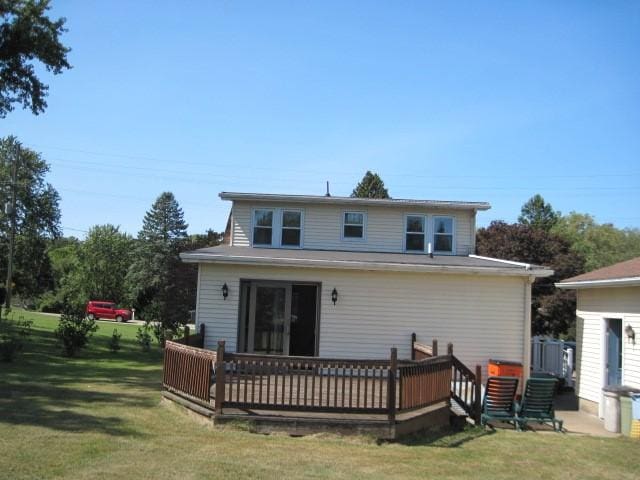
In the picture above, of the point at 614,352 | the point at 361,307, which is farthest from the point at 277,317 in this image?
the point at 614,352

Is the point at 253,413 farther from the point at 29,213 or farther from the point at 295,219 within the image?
the point at 29,213

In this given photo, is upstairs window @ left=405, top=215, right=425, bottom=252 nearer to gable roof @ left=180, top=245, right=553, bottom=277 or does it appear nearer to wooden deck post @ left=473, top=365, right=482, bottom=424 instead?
gable roof @ left=180, top=245, right=553, bottom=277

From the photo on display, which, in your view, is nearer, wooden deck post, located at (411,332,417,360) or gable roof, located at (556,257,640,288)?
gable roof, located at (556,257,640,288)

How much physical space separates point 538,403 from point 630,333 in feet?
9.18

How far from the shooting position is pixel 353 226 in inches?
684

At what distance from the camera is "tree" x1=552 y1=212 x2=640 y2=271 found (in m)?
42.8

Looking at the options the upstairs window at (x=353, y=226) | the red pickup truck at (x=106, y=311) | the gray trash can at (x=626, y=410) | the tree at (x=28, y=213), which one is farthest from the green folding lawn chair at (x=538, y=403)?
the red pickup truck at (x=106, y=311)

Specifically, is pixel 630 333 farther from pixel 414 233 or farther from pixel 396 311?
pixel 414 233

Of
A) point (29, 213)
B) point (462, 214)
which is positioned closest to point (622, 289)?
point (462, 214)

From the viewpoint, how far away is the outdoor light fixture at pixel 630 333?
11992 millimetres

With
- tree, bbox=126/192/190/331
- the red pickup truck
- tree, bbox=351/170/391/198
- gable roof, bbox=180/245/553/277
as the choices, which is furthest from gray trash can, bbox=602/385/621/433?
the red pickup truck

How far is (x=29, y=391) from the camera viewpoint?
38.7 ft

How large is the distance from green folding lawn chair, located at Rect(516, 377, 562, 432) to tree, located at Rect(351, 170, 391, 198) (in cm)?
3763

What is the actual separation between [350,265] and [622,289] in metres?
6.18
